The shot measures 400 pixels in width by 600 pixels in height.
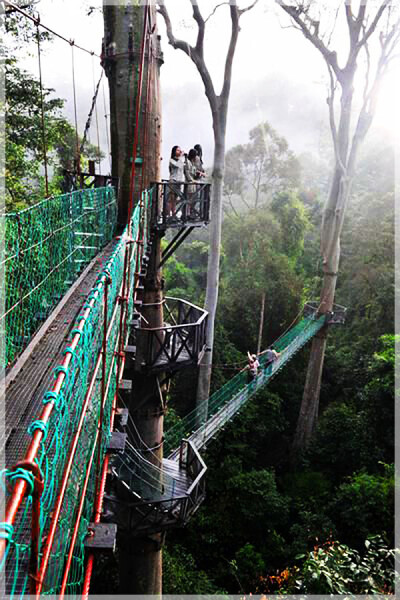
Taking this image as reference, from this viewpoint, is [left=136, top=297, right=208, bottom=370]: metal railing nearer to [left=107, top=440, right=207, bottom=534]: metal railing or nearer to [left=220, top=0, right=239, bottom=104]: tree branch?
[left=107, top=440, right=207, bottom=534]: metal railing

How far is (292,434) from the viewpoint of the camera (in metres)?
11.1

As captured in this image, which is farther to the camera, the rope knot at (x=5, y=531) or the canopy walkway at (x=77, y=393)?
the canopy walkway at (x=77, y=393)

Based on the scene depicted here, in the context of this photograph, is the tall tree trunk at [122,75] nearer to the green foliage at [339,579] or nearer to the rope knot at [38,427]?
the green foliage at [339,579]

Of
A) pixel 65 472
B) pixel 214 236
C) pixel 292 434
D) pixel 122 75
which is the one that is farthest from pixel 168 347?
pixel 292 434

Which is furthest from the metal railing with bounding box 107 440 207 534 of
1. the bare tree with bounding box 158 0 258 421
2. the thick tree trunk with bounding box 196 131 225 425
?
the thick tree trunk with bounding box 196 131 225 425

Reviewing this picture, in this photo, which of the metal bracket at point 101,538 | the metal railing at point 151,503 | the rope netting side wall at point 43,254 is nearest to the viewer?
the metal bracket at point 101,538

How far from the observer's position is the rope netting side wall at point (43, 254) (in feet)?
8.70

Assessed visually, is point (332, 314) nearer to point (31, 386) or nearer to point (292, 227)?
point (292, 227)

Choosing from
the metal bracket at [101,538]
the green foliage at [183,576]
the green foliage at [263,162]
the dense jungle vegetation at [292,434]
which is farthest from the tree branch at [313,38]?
the green foliage at [263,162]

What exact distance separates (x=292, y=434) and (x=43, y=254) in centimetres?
921

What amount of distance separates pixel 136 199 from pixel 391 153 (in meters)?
19.3

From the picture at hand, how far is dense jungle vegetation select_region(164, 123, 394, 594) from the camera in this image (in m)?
6.78

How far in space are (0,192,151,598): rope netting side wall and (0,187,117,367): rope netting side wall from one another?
87 cm

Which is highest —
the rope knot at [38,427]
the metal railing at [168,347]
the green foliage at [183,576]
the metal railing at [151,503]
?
the rope knot at [38,427]
